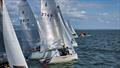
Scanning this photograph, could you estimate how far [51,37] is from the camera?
54781mm

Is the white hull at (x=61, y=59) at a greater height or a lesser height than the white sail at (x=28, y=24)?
lesser

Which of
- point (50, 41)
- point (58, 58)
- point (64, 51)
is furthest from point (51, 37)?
point (58, 58)

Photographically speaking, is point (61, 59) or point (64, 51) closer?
point (61, 59)

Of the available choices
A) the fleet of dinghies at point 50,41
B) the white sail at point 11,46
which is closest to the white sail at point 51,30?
the fleet of dinghies at point 50,41

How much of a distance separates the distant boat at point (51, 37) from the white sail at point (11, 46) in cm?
2570

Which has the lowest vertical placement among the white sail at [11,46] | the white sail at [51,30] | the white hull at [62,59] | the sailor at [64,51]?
the white hull at [62,59]

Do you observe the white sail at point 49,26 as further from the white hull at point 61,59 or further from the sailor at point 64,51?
the white hull at point 61,59

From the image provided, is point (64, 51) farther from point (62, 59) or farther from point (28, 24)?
point (28, 24)

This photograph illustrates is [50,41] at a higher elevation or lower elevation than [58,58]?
higher

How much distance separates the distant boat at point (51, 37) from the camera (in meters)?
53.7

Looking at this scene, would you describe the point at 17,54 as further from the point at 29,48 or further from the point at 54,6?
the point at 29,48

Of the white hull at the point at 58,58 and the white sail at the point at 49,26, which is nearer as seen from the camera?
the white hull at the point at 58,58

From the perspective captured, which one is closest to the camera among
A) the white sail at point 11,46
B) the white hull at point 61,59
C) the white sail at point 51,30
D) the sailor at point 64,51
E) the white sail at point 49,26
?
the white sail at point 11,46

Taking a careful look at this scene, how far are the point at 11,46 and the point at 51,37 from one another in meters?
27.6
